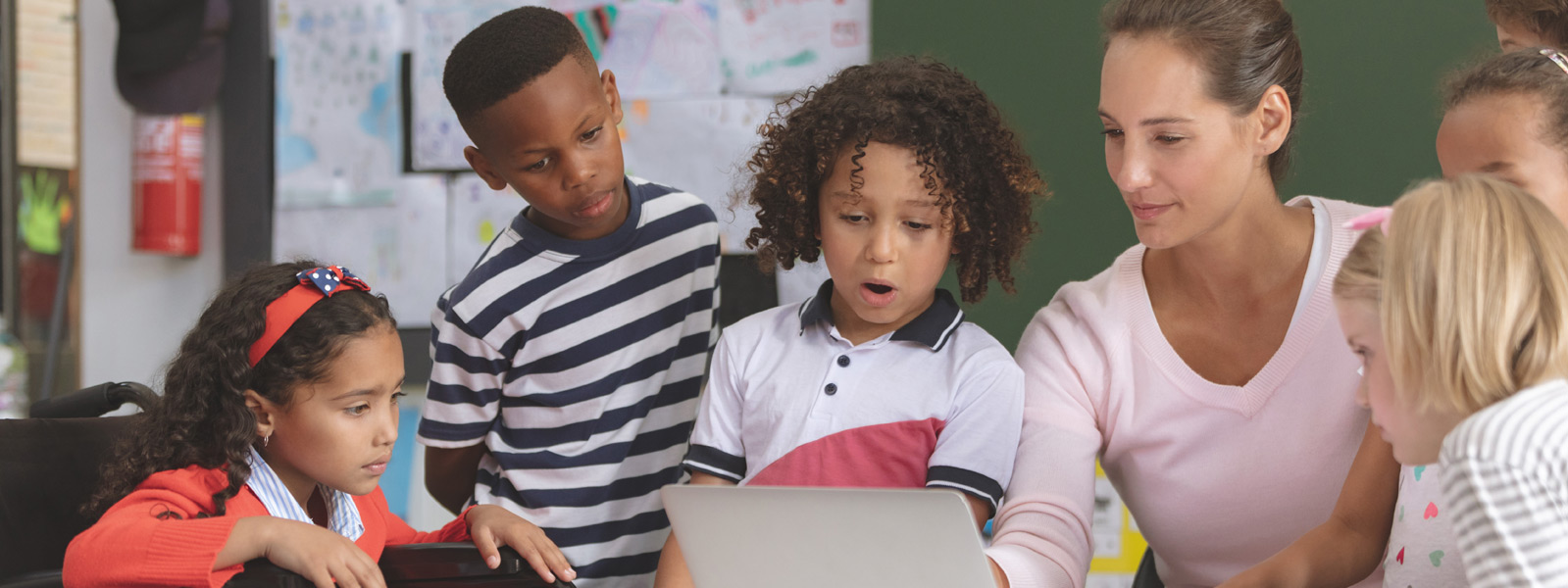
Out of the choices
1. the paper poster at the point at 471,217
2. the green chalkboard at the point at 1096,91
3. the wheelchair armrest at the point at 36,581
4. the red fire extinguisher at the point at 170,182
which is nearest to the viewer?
the wheelchair armrest at the point at 36,581

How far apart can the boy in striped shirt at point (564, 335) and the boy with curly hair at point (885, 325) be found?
0.67 ft

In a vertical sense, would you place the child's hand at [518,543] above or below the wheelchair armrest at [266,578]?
below

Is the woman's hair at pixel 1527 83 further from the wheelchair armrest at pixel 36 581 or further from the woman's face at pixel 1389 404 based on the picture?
the wheelchair armrest at pixel 36 581

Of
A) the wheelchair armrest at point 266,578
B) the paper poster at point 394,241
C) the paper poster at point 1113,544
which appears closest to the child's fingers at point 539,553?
the wheelchair armrest at point 266,578

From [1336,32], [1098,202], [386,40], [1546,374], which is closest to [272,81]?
[386,40]

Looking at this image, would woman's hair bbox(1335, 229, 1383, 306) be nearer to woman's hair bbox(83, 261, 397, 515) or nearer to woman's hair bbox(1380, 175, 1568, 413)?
woman's hair bbox(1380, 175, 1568, 413)

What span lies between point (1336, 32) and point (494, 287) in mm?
1354

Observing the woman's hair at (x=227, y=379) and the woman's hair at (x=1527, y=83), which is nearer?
the woman's hair at (x=1527, y=83)

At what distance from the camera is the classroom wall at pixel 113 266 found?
2.82 metres

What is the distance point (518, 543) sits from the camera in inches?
50.3

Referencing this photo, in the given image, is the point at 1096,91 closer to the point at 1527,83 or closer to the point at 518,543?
the point at 1527,83

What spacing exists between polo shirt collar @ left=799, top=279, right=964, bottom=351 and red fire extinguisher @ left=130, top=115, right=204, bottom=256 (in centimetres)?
195

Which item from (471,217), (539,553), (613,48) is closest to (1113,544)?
(539,553)

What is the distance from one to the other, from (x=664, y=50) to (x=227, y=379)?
4.21 ft
